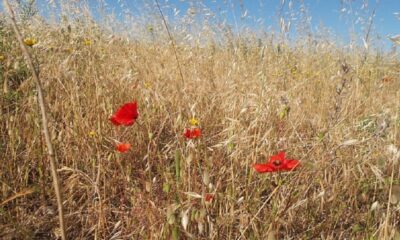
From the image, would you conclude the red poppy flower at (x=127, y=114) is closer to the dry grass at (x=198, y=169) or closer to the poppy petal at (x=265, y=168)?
the dry grass at (x=198, y=169)

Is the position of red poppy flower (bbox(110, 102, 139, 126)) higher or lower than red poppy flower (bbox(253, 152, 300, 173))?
higher

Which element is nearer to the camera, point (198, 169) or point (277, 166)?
point (277, 166)

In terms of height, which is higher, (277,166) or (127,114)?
(127,114)

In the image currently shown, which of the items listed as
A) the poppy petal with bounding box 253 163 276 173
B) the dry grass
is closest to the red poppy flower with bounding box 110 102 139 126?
the dry grass

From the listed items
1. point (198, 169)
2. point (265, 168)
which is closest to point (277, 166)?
point (265, 168)

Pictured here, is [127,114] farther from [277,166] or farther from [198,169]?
[277,166]

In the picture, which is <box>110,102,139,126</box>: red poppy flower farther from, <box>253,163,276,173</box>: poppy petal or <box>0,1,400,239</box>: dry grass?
<box>253,163,276,173</box>: poppy petal

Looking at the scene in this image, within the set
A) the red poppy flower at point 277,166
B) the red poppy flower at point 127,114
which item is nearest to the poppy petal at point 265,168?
the red poppy flower at point 277,166

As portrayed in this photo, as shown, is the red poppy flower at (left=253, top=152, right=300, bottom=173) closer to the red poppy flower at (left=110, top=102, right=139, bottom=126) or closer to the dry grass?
the dry grass

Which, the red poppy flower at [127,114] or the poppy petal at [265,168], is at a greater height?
the red poppy flower at [127,114]

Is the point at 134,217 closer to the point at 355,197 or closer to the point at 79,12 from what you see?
the point at 355,197

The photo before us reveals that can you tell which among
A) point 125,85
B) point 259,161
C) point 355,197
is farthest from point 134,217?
point 125,85

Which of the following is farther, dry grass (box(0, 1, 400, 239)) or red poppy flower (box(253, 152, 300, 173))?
dry grass (box(0, 1, 400, 239))

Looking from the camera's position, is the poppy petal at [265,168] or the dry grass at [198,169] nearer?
the poppy petal at [265,168]
